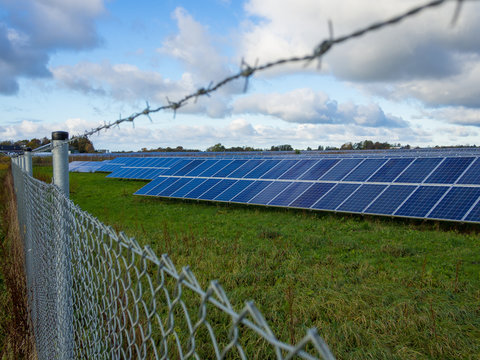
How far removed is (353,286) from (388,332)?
4.73 ft

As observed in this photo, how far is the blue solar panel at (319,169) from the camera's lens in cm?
1407

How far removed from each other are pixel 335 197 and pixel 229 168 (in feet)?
21.0

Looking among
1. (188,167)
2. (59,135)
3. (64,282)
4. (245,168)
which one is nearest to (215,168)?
(245,168)

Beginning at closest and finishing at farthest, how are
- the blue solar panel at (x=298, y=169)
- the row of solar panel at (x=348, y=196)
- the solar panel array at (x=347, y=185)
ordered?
the row of solar panel at (x=348, y=196), the solar panel array at (x=347, y=185), the blue solar panel at (x=298, y=169)

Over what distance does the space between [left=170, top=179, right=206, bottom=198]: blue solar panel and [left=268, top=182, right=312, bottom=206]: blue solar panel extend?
4.14 meters

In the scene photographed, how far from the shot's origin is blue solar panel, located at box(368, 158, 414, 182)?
12.4 meters

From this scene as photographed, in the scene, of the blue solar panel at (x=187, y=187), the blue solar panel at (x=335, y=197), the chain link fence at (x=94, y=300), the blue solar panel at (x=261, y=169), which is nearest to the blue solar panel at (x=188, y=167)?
the blue solar panel at (x=187, y=187)

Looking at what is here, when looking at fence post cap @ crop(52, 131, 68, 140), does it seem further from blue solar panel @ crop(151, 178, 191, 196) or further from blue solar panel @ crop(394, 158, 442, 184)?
blue solar panel @ crop(151, 178, 191, 196)

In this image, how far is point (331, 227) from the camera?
413 inches

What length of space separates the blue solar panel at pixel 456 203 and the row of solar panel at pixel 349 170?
1.46 ft

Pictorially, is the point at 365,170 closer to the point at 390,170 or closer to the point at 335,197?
the point at 390,170

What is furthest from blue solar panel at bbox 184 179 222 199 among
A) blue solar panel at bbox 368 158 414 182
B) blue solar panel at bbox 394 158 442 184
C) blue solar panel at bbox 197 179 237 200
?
blue solar panel at bbox 394 158 442 184

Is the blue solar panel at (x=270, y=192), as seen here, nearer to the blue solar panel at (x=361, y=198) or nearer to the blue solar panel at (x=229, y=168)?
the blue solar panel at (x=361, y=198)

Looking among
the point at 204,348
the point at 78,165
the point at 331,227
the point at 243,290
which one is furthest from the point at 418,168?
the point at 78,165
